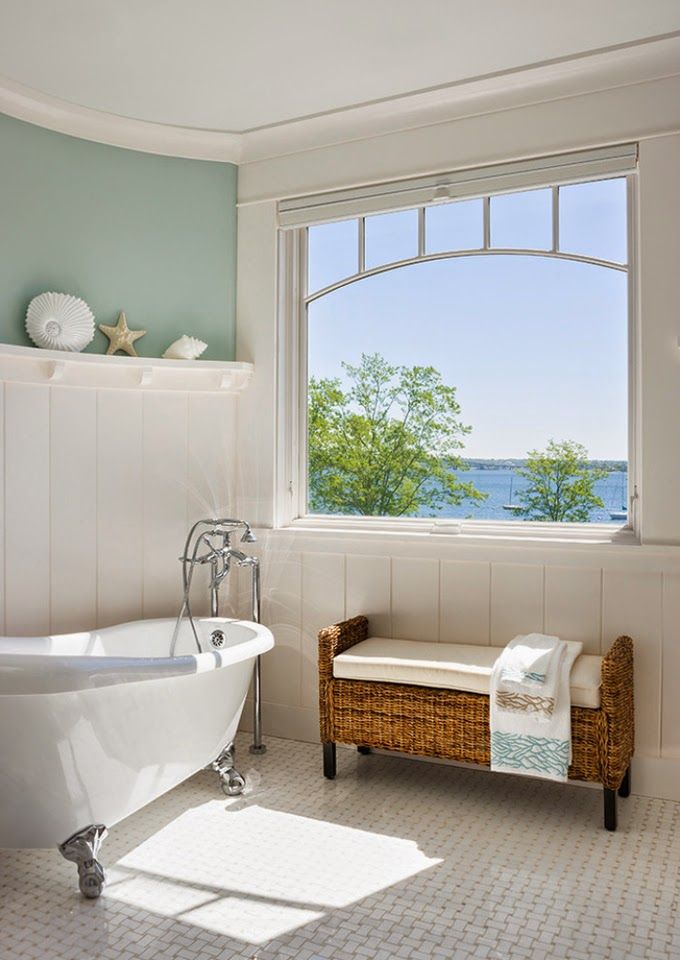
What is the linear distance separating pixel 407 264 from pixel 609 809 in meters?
2.23

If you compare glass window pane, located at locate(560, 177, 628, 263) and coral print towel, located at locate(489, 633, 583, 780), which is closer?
coral print towel, located at locate(489, 633, 583, 780)

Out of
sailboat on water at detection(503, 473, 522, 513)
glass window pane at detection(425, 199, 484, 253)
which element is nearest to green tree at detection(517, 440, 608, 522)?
sailboat on water at detection(503, 473, 522, 513)

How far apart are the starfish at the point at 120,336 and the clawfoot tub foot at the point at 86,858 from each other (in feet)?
6.17

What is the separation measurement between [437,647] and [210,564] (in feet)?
3.51

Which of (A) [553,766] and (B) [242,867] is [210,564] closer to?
(B) [242,867]

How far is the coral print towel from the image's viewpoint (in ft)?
8.63

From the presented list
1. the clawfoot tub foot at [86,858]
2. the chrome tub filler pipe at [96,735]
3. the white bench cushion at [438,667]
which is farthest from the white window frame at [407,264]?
the clawfoot tub foot at [86,858]

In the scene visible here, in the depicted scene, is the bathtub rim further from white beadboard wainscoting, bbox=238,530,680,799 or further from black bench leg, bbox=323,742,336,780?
white beadboard wainscoting, bbox=238,530,680,799

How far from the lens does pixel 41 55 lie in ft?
9.30

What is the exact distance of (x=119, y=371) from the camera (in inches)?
134

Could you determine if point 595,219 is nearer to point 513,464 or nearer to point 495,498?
point 513,464

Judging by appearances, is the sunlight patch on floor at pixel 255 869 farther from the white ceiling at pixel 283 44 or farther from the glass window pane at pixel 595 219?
the white ceiling at pixel 283 44

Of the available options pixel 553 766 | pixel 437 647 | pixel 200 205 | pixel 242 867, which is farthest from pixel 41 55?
pixel 553 766

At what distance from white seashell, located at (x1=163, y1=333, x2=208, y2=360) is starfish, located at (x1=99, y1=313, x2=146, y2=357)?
17cm
